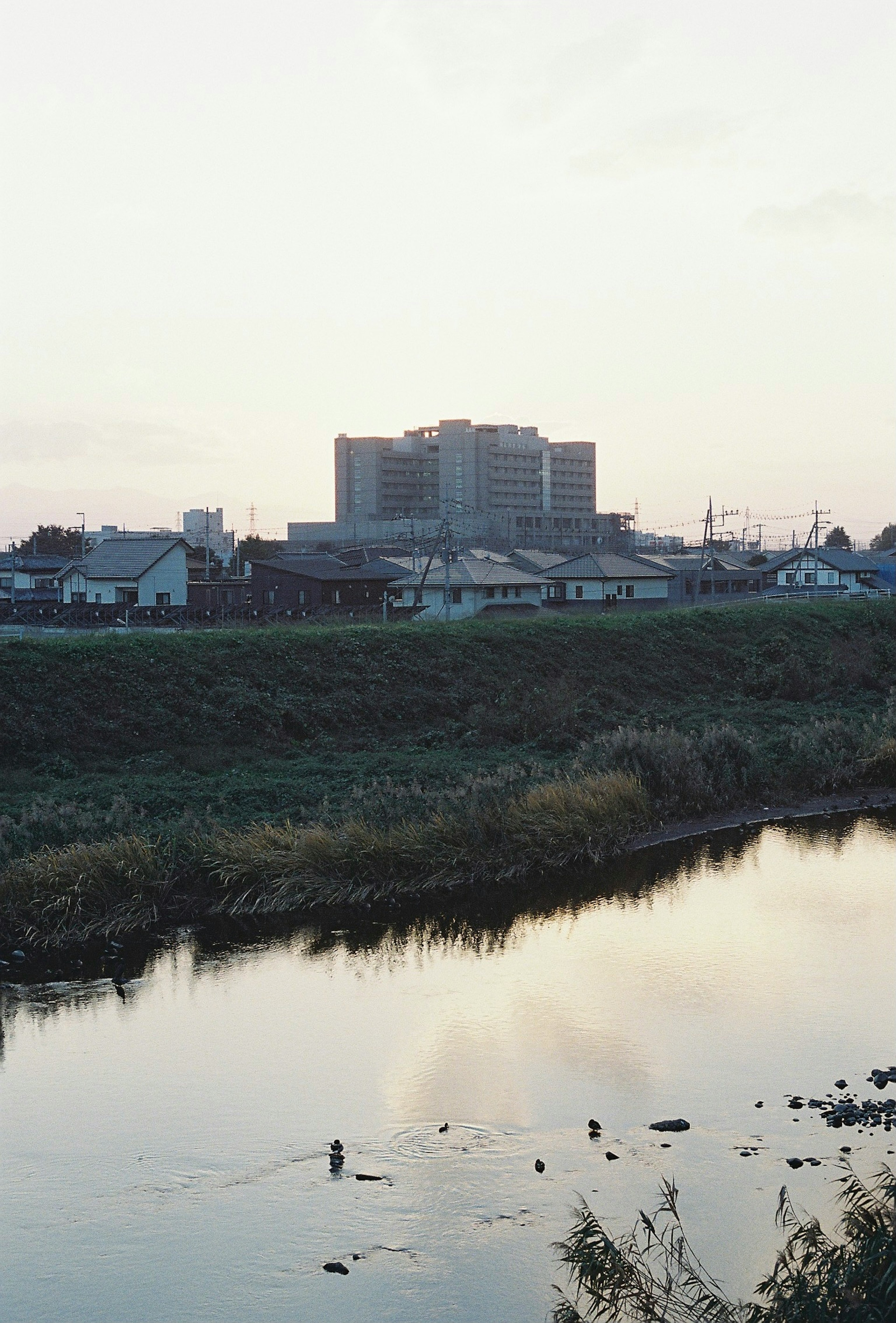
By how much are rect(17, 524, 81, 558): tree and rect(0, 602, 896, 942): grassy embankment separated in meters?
58.5

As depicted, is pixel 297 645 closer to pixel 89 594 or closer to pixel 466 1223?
pixel 89 594

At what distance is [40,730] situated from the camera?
27547mm

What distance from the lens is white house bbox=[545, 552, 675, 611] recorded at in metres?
60.0

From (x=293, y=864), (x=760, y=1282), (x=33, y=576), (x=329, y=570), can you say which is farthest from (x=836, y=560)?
(x=760, y=1282)

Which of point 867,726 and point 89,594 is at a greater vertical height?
point 89,594

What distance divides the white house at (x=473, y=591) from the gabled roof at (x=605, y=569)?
3306 mm

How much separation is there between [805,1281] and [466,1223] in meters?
3.01

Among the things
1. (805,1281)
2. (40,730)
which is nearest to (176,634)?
(40,730)

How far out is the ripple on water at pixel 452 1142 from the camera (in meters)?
10.7

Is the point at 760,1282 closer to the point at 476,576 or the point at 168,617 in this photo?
the point at 168,617

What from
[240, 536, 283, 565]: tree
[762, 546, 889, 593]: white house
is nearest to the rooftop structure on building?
[240, 536, 283, 565]: tree

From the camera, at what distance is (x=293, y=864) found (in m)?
18.4

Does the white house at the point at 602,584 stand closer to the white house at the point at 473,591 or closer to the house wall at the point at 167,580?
the white house at the point at 473,591

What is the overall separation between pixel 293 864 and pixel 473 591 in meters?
37.5
